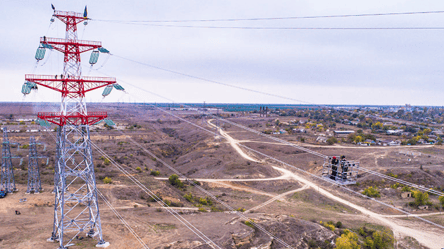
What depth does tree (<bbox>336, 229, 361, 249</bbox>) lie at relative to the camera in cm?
3309

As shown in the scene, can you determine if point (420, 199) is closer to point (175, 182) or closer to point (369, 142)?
point (175, 182)

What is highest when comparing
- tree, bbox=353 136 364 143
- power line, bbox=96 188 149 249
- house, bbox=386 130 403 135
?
house, bbox=386 130 403 135

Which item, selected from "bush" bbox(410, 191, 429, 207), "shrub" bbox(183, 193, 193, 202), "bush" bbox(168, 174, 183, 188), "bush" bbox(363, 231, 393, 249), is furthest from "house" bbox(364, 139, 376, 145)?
"shrub" bbox(183, 193, 193, 202)

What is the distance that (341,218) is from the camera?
4403cm

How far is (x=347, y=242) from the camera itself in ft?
110

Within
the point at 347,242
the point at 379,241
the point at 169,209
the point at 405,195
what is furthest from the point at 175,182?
the point at 405,195

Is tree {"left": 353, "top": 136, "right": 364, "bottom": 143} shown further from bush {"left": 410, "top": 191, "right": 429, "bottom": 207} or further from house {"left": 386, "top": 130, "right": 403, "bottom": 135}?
bush {"left": 410, "top": 191, "right": 429, "bottom": 207}

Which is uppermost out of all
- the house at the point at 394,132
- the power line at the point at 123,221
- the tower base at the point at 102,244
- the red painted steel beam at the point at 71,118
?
the red painted steel beam at the point at 71,118

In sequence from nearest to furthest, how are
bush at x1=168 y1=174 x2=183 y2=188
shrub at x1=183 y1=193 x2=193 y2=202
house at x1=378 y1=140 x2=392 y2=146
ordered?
shrub at x1=183 y1=193 x2=193 y2=202 < bush at x1=168 y1=174 x2=183 y2=188 < house at x1=378 y1=140 x2=392 y2=146

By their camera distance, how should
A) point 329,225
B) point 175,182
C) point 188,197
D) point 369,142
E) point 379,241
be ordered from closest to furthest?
point 379,241 → point 329,225 → point 188,197 → point 175,182 → point 369,142

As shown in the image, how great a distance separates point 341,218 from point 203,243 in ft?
86.7

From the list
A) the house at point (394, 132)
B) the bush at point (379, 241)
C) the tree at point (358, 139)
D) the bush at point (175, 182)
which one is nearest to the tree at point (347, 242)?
the bush at point (379, 241)

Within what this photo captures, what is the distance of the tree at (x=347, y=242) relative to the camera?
33.1 m

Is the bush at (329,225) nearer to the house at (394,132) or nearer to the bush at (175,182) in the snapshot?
the bush at (175,182)
